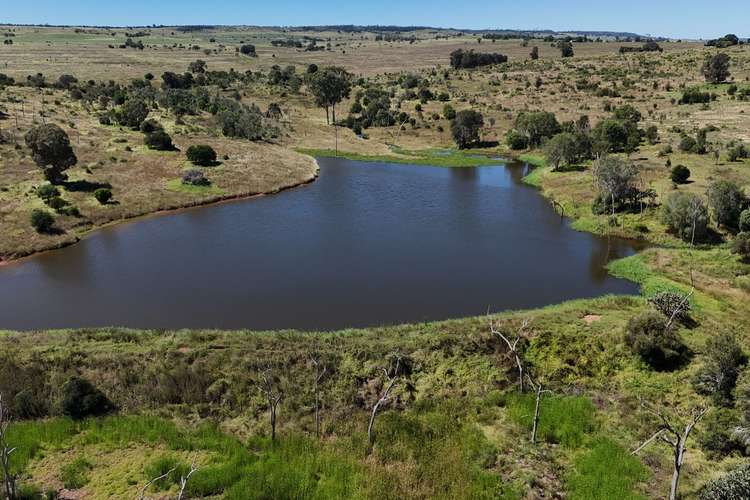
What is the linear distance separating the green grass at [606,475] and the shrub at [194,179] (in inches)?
1970

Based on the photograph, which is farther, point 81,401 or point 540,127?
point 540,127

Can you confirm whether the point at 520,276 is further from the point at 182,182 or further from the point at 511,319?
the point at 182,182

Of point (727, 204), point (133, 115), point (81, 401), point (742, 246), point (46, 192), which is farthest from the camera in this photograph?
point (133, 115)

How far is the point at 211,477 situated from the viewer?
18.6m

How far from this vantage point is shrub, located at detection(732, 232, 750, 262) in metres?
37.8

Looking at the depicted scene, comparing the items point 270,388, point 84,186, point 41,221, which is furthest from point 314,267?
point 84,186

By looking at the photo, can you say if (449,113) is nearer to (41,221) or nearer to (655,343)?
(41,221)

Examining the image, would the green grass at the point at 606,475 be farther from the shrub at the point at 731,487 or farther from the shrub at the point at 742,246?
the shrub at the point at 742,246

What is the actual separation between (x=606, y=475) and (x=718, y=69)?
108182mm

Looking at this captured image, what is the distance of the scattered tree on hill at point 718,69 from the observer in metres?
101

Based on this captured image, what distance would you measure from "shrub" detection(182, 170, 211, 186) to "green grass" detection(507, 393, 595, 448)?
45849mm

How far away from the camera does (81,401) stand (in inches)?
869

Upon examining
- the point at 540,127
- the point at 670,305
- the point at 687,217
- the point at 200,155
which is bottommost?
the point at 670,305

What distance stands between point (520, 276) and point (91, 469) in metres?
28.1
